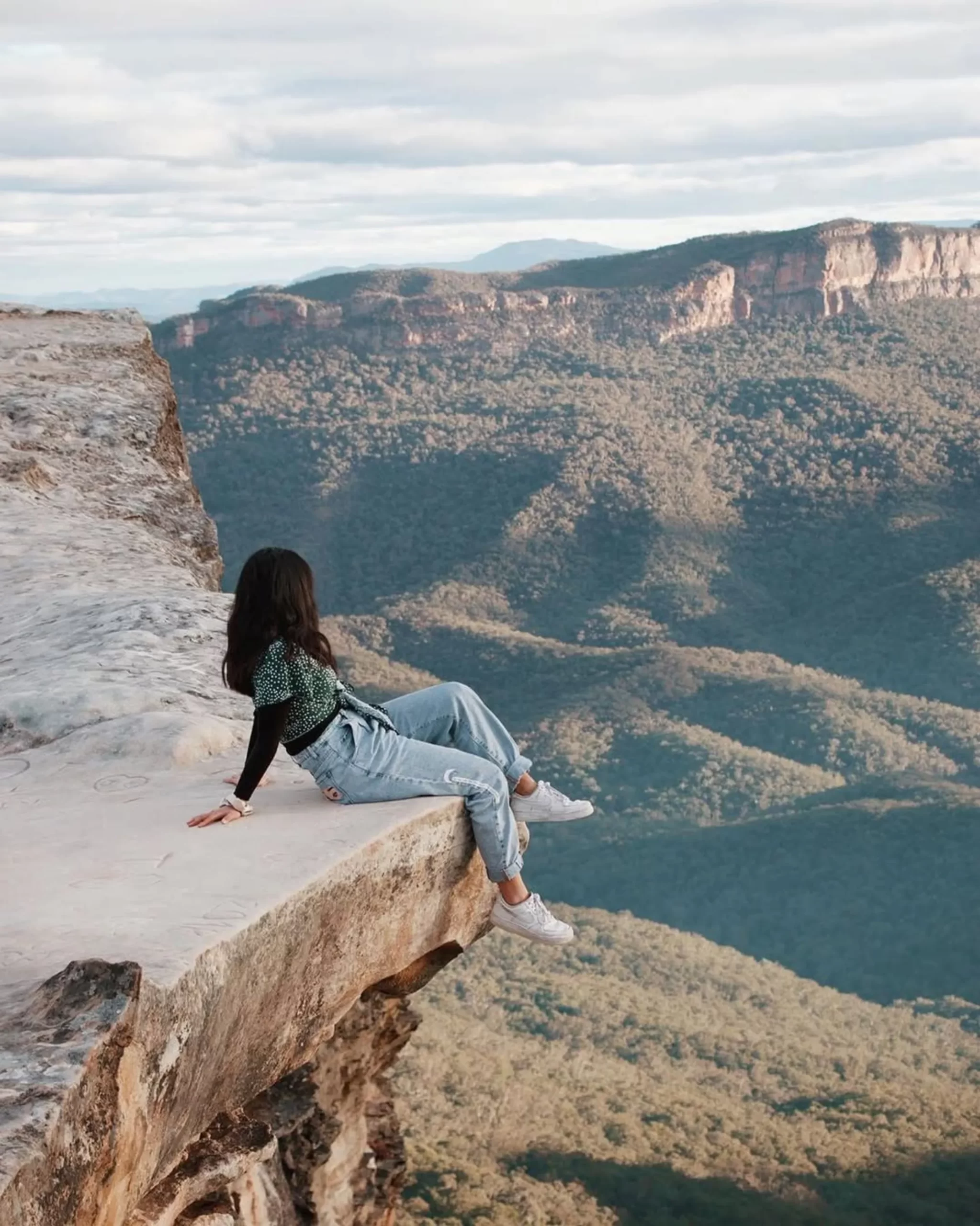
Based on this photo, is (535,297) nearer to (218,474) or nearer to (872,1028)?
(218,474)

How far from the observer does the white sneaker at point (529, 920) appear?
4.62 m

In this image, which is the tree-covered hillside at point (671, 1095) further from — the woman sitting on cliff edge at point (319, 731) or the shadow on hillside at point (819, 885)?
the woman sitting on cliff edge at point (319, 731)

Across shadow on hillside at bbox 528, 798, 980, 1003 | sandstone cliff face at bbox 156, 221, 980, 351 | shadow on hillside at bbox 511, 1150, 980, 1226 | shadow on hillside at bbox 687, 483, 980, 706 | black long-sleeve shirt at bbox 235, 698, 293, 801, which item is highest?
black long-sleeve shirt at bbox 235, 698, 293, 801

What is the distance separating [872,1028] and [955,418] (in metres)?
43.7

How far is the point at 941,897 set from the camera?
42.7 metres

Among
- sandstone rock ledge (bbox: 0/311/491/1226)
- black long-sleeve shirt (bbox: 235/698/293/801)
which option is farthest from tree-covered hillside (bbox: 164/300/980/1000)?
black long-sleeve shirt (bbox: 235/698/293/801)

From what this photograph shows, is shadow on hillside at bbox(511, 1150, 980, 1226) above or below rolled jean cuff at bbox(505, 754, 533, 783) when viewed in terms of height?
below

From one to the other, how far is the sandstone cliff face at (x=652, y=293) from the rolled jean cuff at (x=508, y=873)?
72.3 meters

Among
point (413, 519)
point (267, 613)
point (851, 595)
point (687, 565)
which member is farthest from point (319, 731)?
point (851, 595)

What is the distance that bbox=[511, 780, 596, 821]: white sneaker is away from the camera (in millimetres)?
4961

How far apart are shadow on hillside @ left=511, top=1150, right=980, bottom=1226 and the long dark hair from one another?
17.8 meters

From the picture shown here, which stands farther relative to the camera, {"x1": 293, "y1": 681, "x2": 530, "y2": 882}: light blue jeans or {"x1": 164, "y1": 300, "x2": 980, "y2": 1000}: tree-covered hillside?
{"x1": 164, "y1": 300, "x2": 980, "y2": 1000}: tree-covered hillside

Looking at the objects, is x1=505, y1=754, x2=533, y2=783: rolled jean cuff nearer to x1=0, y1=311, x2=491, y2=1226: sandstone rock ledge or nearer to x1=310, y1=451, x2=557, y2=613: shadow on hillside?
x1=0, y1=311, x2=491, y2=1226: sandstone rock ledge

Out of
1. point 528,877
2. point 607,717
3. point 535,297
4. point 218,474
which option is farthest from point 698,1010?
point 535,297
